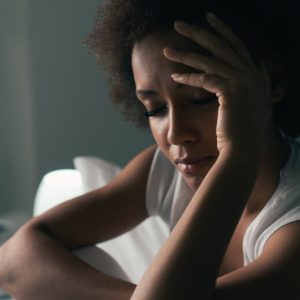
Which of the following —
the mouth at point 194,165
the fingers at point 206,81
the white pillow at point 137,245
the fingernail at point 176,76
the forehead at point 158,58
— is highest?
the forehead at point 158,58

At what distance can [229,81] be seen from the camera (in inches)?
32.5

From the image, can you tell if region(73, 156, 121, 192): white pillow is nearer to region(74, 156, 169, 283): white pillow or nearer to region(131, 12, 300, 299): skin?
region(74, 156, 169, 283): white pillow

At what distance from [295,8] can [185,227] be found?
0.48 metres

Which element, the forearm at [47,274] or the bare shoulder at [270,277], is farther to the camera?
the forearm at [47,274]

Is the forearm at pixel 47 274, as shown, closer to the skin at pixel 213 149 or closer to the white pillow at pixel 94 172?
the skin at pixel 213 149

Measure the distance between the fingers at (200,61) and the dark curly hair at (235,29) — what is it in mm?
83

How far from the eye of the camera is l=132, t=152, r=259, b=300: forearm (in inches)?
28.5

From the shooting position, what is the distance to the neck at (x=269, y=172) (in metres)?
0.98

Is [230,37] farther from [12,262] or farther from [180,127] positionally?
[12,262]

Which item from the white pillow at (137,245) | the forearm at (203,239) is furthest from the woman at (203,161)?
the white pillow at (137,245)

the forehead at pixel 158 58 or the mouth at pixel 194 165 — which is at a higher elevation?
the forehead at pixel 158 58

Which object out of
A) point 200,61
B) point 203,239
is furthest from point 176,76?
point 203,239

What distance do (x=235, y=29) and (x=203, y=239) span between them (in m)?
0.37

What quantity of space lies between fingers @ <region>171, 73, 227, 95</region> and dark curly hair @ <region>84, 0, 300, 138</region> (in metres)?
0.12
